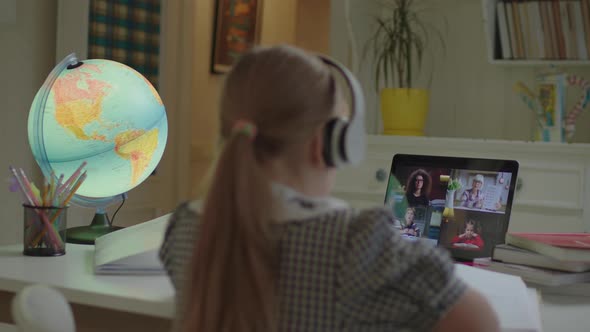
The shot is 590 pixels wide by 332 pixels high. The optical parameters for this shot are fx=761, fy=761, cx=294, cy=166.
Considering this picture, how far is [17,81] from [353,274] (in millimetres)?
2289

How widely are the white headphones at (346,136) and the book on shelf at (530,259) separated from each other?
59cm

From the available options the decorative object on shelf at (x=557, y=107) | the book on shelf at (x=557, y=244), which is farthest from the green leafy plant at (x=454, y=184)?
the decorative object on shelf at (x=557, y=107)

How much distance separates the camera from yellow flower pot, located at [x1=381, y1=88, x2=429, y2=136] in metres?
3.06

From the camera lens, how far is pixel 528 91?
298 centimetres

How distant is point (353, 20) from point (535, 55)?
0.77m

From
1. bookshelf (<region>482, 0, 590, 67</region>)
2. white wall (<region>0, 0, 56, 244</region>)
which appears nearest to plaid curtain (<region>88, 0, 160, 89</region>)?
white wall (<region>0, 0, 56, 244</region>)

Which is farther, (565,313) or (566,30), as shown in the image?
(566,30)

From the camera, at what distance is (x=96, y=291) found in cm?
111

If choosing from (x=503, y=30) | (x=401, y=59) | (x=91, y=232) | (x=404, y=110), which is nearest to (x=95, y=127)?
(x=91, y=232)

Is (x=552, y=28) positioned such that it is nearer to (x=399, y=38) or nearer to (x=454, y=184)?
(x=399, y=38)

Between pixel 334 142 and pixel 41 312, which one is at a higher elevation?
pixel 334 142

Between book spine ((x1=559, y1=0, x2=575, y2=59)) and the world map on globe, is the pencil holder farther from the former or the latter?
book spine ((x1=559, y1=0, x2=575, y2=59))

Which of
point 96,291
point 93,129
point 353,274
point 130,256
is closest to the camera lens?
point 353,274

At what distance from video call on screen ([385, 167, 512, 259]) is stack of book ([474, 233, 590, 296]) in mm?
146
